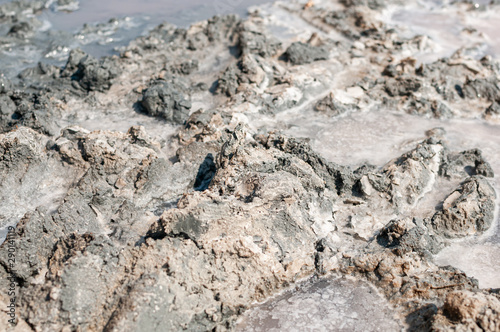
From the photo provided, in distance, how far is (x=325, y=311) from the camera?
14.1 ft

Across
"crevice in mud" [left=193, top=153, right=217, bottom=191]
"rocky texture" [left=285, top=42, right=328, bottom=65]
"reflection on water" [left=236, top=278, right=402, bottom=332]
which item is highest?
"rocky texture" [left=285, top=42, right=328, bottom=65]

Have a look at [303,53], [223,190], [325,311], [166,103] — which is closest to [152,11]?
[303,53]

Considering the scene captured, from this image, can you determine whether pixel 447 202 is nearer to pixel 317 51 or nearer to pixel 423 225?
pixel 423 225

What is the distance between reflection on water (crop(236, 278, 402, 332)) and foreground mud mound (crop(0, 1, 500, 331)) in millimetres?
82

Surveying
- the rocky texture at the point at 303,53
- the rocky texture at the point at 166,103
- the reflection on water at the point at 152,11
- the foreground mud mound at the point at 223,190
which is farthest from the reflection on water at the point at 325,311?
the reflection on water at the point at 152,11

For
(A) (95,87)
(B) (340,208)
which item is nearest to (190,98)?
(A) (95,87)

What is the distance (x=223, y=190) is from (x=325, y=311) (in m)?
1.67

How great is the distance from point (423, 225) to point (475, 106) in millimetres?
3987

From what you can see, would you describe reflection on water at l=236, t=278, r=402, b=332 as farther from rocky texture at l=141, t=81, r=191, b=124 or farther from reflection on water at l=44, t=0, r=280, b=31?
reflection on water at l=44, t=0, r=280, b=31

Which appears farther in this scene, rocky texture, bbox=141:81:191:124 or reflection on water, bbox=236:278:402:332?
rocky texture, bbox=141:81:191:124

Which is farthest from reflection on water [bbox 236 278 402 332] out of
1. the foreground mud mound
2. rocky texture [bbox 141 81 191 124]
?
rocky texture [bbox 141 81 191 124]

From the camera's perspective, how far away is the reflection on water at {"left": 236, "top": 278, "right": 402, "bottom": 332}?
4.13m

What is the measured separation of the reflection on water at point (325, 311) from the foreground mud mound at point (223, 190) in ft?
0.27

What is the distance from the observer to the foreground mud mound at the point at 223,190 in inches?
159
